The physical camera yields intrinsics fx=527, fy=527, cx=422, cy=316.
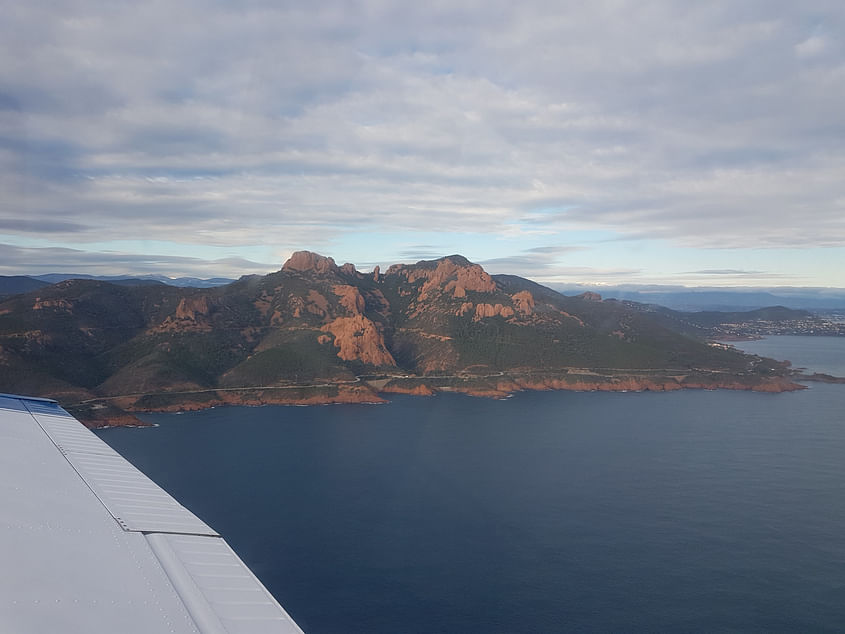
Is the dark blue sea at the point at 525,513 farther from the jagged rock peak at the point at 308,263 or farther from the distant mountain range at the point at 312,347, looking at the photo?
the jagged rock peak at the point at 308,263

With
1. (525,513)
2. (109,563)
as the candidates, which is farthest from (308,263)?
(109,563)

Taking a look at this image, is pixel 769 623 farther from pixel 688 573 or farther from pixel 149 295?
pixel 149 295

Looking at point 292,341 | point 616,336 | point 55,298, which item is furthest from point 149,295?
point 616,336

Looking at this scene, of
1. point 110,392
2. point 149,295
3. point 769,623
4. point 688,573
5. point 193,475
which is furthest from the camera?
point 149,295

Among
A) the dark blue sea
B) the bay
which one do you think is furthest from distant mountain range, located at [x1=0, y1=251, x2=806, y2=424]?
the bay

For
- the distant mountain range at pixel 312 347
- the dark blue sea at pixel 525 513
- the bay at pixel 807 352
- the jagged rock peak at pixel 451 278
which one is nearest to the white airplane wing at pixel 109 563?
the dark blue sea at pixel 525 513

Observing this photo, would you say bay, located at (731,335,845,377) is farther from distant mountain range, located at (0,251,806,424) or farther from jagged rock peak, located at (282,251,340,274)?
jagged rock peak, located at (282,251,340,274)
